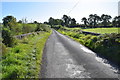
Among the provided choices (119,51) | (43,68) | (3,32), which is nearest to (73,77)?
(43,68)

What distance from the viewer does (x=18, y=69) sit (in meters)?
5.34

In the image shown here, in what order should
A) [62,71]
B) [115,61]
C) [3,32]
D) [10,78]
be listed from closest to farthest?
[10,78] → [62,71] → [115,61] → [3,32]

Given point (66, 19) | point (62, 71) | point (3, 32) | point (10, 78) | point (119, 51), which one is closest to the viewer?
point (10, 78)

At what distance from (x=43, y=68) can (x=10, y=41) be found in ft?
19.1

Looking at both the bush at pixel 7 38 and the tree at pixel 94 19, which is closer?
the bush at pixel 7 38

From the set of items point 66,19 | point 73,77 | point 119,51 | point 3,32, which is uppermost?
point 66,19

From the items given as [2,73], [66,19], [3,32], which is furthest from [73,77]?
[66,19]

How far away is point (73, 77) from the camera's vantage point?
4922 mm

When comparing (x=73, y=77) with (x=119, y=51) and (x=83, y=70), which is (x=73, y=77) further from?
(x=119, y=51)

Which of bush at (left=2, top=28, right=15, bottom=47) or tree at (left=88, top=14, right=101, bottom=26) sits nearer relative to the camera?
bush at (left=2, top=28, right=15, bottom=47)

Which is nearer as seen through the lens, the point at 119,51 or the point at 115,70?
the point at 115,70

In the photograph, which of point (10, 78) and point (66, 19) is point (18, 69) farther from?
point (66, 19)

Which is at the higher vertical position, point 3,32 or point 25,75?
point 3,32

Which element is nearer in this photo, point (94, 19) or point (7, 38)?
point (7, 38)
